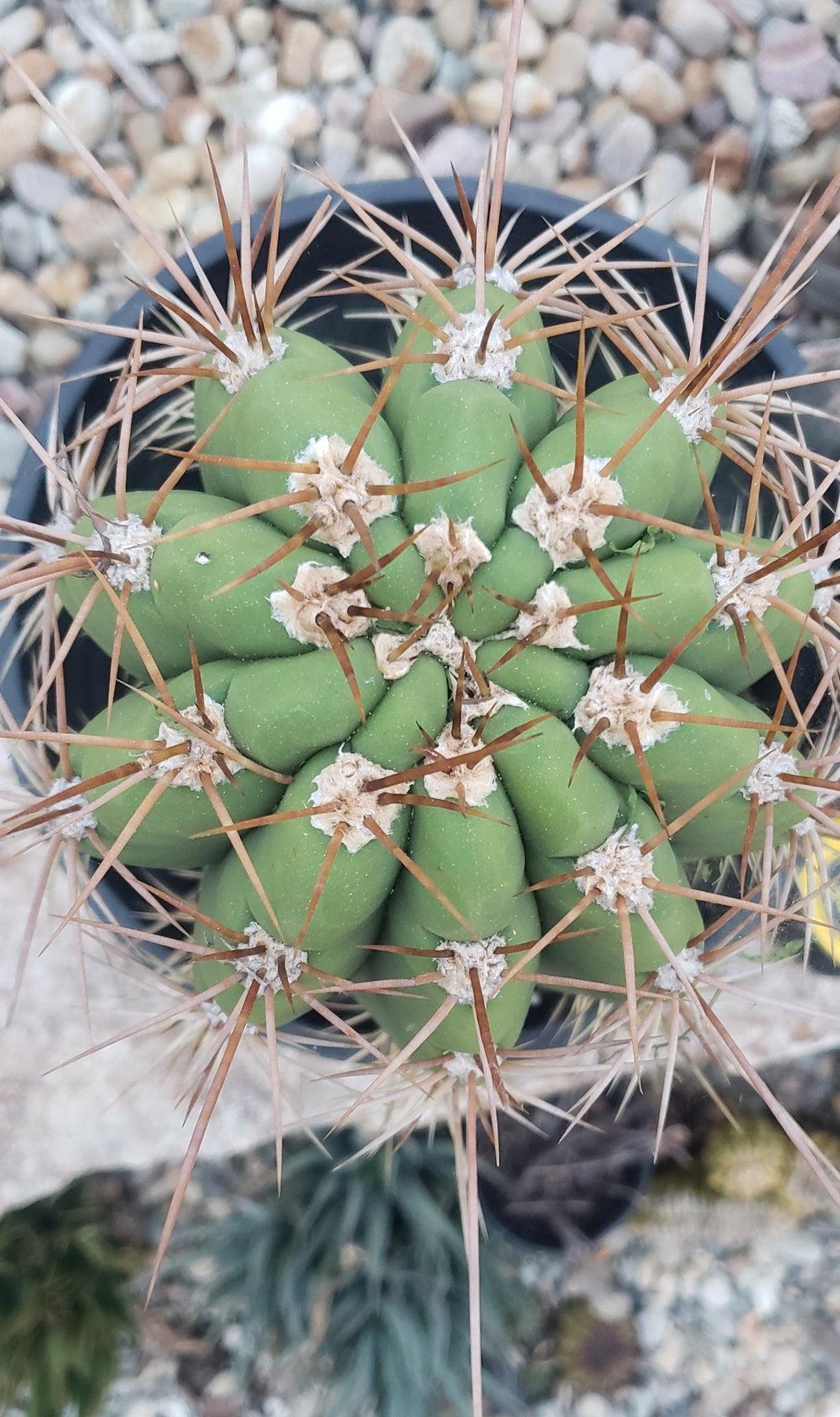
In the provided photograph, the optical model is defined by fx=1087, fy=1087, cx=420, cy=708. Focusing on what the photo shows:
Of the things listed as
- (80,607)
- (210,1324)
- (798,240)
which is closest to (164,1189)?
(210,1324)

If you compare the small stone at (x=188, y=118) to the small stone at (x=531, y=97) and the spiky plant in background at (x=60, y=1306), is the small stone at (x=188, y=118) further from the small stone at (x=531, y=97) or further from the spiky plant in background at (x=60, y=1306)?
the spiky plant in background at (x=60, y=1306)

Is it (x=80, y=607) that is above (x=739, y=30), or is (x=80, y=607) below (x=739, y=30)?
below

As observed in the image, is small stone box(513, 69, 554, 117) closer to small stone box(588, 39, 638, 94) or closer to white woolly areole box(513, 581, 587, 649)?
small stone box(588, 39, 638, 94)

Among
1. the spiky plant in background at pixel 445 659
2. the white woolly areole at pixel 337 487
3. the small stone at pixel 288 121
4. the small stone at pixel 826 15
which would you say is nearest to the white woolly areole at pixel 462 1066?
the spiky plant in background at pixel 445 659

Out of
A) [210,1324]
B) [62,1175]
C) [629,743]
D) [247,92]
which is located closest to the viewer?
[629,743]

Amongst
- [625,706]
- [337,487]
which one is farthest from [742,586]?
[337,487]

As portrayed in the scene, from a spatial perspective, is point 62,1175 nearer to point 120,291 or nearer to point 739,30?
point 120,291

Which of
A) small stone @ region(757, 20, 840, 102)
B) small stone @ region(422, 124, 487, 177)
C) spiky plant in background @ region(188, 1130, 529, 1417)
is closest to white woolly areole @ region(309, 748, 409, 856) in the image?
spiky plant in background @ region(188, 1130, 529, 1417)
